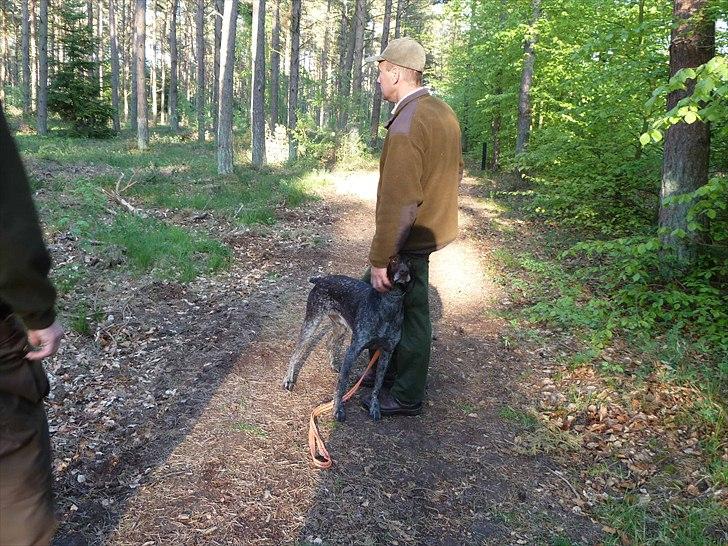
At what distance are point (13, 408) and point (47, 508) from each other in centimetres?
43

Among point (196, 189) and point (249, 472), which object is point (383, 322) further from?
point (196, 189)

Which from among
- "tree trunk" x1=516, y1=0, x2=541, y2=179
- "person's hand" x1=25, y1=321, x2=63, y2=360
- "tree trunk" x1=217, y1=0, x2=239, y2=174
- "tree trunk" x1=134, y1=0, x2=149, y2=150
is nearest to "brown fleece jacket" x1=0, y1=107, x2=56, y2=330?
"person's hand" x1=25, y1=321, x2=63, y2=360

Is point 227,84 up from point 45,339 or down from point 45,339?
up

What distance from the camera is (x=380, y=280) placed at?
3.70m

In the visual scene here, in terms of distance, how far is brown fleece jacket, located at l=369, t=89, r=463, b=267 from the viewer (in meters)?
3.50

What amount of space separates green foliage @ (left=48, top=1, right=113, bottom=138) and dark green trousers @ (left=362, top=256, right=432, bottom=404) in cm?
2243

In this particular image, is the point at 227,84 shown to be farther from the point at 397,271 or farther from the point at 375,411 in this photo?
the point at 375,411

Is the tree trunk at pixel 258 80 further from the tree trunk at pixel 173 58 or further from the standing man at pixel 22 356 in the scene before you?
the standing man at pixel 22 356

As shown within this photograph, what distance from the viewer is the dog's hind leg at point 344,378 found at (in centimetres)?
383

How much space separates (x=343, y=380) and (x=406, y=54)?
246 cm

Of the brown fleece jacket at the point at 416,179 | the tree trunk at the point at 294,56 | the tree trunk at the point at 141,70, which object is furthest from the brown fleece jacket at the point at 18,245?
the tree trunk at the point at 141,70

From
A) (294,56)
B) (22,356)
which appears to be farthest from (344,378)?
(294,56)

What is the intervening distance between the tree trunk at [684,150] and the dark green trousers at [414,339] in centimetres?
365

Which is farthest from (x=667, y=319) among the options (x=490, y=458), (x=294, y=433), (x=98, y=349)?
(x=98, y=349)
